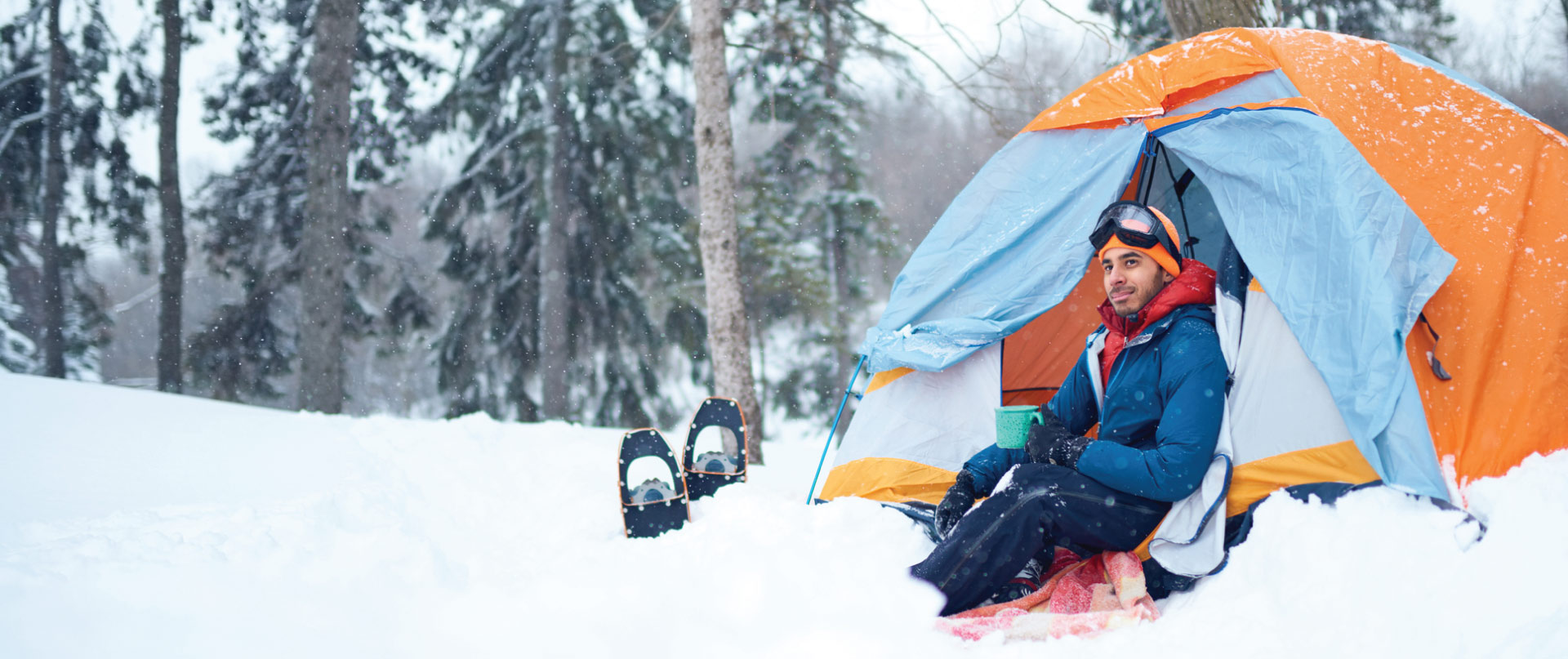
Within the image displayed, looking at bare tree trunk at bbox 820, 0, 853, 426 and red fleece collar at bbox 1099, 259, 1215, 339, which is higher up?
bare tree trunk at bbox 820, 0, 853, 426

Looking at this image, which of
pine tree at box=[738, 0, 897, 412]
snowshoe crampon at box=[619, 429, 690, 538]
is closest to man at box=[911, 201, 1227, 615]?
snowshoe crampon at box=[619, 429, 690, 538]

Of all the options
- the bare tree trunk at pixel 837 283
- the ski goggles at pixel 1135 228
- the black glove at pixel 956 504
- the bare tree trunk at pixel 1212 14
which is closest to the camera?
the ski goggles at pixel 1135 228

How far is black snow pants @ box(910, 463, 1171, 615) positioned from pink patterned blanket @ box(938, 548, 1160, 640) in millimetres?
73

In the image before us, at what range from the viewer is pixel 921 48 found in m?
5.70

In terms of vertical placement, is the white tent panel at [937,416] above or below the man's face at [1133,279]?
below

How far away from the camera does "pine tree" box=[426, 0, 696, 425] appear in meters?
9.77

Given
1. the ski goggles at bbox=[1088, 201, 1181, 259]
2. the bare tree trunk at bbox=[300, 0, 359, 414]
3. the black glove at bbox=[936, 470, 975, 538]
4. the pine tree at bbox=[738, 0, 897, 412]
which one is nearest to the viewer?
the ski goggles at bbox=[1088, 201, 1181, 259]

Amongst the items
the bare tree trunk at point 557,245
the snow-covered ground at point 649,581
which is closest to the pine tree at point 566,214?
the bare tree trunk at point 557,245

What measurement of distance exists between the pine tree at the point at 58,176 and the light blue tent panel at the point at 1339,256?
11495 millimetres

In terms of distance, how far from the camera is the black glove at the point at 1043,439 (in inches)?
100

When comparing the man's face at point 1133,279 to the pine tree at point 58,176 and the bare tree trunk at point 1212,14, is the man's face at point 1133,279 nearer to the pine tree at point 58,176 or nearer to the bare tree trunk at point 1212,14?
the bare tree trunk at point 1212,14

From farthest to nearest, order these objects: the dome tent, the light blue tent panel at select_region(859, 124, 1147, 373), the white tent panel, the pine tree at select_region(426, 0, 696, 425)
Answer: the pine tree at select_region(426, 0, 696, 425) → the white tent panel → the light blue tent panel at select_region(859, 124, 1147, 373) → the dome tent

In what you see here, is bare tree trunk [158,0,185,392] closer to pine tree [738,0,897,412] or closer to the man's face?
pine tree [738,0,897,412]

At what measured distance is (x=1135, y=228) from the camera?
2584 mm
